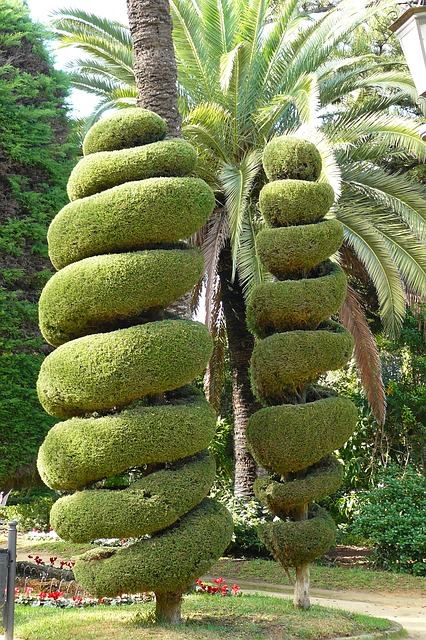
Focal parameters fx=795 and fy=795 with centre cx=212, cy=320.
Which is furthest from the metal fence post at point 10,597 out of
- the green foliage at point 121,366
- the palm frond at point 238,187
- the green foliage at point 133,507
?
the palm frond at point 238,187

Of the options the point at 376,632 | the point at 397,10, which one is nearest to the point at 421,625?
the point at 376,632

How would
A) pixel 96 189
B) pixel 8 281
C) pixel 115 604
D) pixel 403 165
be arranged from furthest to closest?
pixel 403 165 < pixel 8 281 < pixel 115 604 < pixel 96 189

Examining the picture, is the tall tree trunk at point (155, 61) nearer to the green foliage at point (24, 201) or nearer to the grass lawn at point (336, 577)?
the green foliage at point (24, 201)

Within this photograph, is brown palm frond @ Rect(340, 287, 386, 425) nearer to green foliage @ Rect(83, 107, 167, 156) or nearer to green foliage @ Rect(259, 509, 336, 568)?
green foliage @ Rect(259, 509, 336, 568)

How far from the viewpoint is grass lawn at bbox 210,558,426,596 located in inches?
468

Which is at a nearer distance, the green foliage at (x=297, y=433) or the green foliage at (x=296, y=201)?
the green foliage at (x=297, y=433)

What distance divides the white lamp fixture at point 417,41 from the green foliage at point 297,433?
418cm

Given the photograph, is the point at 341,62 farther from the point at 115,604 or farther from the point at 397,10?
the point at 115,604

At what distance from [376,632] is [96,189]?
5.08 metres

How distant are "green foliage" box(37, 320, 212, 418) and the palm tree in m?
5.29

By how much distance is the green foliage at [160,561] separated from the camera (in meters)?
6.57

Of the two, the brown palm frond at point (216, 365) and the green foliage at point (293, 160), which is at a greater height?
the green foliage at point (293, 160)

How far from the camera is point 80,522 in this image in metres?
6.67

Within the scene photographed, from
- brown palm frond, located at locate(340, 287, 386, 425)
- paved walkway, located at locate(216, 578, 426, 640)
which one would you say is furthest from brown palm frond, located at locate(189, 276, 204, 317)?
paved walkway, located at locate(216, 578, 426, 640)
